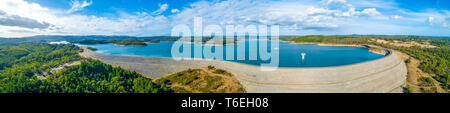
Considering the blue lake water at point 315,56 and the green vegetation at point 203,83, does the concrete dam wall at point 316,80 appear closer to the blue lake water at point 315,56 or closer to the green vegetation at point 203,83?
the green vegetation at point 203,83

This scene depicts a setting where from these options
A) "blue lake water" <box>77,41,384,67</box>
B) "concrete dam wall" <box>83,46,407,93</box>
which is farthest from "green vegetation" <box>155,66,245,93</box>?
"blue lake water" <box>77,41,384,67</box>

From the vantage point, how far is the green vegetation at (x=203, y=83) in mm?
17078

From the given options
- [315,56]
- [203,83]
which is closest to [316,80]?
[203,83]

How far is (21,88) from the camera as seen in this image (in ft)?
46.8

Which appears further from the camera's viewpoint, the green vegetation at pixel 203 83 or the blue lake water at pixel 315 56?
the blue lake water at pixel 315 56

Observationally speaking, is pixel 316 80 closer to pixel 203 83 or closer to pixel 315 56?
pixel 203 83

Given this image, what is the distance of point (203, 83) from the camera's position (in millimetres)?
18734

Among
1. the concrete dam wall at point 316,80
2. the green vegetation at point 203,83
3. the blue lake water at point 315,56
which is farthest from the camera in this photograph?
the blue lake water at point 315,56

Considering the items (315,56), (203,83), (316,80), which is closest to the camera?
(203,83)

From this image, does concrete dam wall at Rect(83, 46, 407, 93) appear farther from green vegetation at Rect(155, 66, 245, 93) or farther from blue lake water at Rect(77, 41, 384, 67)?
blue lake water at Rect(77, 41, 384, 67)

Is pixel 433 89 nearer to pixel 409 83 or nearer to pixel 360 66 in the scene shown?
pixel 409 83

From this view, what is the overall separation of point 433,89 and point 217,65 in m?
26.2

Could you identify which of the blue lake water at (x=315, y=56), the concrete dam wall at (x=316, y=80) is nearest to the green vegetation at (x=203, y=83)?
the concrete dam wall at (x=316, y=80)

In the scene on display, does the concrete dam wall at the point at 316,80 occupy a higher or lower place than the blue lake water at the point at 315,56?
lower
